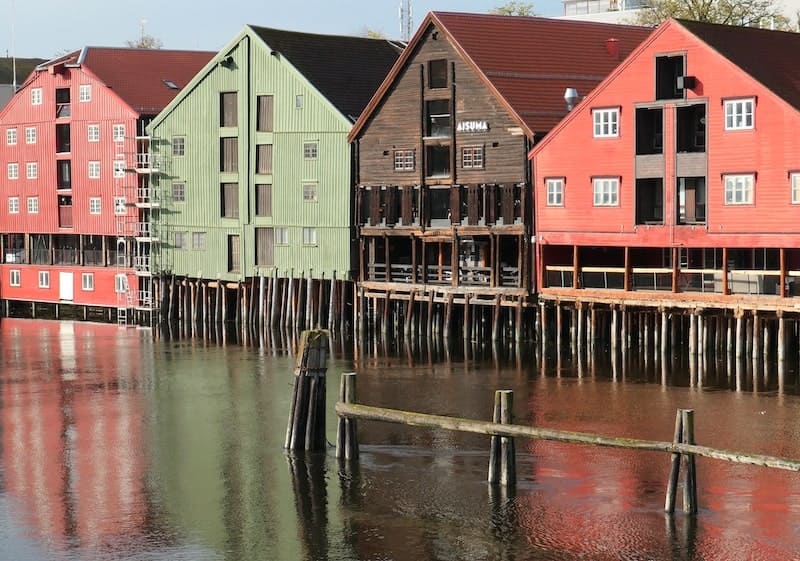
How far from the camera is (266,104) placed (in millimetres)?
71375

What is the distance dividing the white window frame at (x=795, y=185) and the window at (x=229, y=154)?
30007mm

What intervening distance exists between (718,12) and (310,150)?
26.7m

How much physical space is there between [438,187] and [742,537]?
36.7 meters

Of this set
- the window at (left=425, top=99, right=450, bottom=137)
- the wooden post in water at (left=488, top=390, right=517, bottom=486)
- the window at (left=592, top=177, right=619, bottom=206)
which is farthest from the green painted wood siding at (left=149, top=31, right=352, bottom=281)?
the wooden post in water at (left=488, top=390, right=517, bottom=486)

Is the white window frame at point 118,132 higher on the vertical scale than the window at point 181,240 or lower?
higher

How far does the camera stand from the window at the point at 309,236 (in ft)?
228

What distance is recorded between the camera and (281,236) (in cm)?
7119

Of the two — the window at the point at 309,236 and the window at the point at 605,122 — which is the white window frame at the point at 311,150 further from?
the window at the point at 605,122

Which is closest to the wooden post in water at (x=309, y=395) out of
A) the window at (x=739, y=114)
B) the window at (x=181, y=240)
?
the window at (x=739, y=114)

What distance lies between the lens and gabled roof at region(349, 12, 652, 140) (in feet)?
201

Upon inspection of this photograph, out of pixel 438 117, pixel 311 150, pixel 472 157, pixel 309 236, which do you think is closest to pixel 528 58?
pixel 438 117

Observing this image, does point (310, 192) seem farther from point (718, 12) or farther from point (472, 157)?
point (718, 12)

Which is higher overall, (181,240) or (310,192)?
(310,192)

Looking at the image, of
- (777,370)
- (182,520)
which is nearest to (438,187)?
(777,370)
